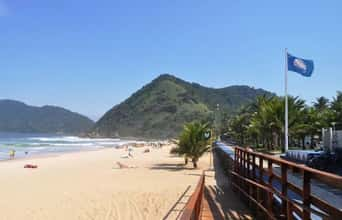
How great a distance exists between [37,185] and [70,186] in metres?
1.81

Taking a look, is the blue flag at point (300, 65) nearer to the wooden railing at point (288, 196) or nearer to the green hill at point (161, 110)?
the wooden railing at point (288, 196)

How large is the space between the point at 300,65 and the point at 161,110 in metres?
147

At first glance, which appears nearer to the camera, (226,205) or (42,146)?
(226,205)

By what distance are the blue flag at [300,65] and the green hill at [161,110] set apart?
4777 inches

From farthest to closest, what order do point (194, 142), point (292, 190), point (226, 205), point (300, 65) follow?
point (194, 142) < point (300, 65) < point (226, 205) < point (292, 190)

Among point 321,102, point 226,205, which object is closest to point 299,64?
point 226,205

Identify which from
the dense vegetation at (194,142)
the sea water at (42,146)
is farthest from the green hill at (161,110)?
the dense vegetation at (194,142)

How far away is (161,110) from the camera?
169 metres

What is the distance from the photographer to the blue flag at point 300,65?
2223cm

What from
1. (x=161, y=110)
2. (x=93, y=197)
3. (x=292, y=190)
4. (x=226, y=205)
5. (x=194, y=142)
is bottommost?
(x=93, y=197)

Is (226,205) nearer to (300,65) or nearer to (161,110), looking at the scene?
(300,65)

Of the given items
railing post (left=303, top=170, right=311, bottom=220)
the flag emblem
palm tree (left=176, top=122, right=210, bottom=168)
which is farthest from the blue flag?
railing post (left=303, top=170, right=311, bottom=220)

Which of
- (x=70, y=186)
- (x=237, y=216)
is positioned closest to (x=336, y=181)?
(x=237, y=216)

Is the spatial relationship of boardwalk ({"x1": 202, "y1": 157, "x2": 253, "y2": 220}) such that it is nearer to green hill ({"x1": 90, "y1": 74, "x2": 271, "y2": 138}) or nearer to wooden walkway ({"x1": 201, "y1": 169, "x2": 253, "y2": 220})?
wooden walkway ({"x1": 201, "y1": 169, "x2": 253, "y2": 220})
